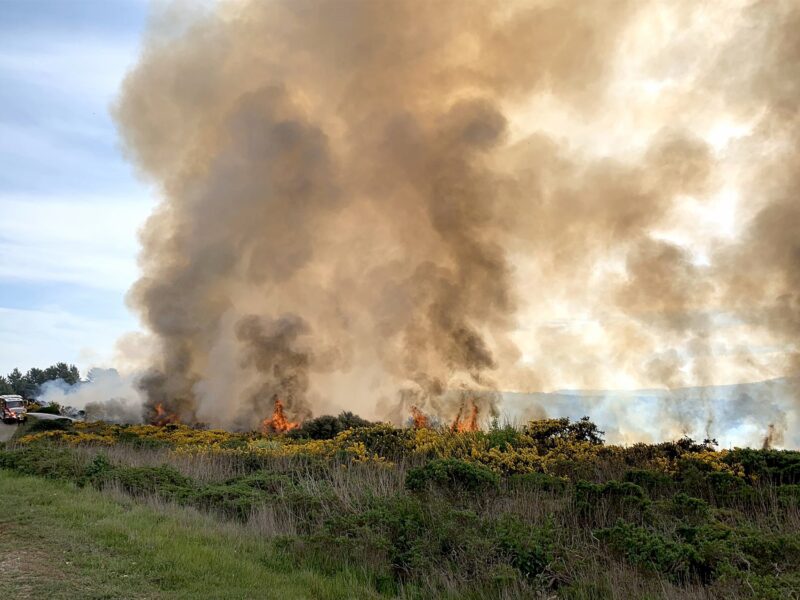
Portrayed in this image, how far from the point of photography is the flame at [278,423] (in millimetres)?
31828

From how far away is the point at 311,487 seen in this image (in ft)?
39.4

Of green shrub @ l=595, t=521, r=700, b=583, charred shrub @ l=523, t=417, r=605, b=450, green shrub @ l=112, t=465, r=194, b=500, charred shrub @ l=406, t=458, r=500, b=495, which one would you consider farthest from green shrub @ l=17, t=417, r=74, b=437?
green shrub @ l=595, t=521, r=700, b=583

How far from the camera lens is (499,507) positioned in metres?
9.93

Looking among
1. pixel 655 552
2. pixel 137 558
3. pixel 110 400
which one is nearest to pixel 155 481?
pixel 137 558

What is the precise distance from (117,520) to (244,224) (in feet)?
121

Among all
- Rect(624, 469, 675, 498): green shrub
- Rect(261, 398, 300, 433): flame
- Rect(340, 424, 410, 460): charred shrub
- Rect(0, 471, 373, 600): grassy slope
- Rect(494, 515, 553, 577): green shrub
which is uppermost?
Rect(261, 398, 300, 433): flame

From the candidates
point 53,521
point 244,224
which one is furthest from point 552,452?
point 244,224

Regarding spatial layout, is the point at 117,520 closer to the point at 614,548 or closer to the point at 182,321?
the point at 614,548

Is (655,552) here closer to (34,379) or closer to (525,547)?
(525,547)

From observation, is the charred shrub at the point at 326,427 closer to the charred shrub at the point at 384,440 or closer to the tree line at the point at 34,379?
the charred shrub at the point at 384,440

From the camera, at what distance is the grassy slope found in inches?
262

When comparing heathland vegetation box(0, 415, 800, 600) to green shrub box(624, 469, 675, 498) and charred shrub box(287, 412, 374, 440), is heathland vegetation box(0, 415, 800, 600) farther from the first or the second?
charred shrub box(287, 412, 374, 440)

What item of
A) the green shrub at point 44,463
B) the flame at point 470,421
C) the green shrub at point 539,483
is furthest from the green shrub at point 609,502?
the flame at point 470,421

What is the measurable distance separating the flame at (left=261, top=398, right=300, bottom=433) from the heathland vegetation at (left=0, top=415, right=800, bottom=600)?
14229mm
